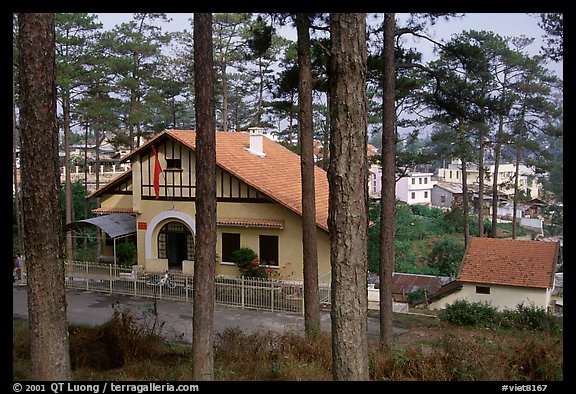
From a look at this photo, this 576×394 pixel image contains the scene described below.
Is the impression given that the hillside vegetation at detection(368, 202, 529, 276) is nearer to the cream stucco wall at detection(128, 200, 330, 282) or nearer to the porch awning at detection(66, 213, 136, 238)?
the cream stucco wall at detection(128, 200, 330, 282)

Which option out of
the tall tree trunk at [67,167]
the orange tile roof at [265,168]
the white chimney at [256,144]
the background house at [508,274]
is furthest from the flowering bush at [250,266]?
the tall tree trunk at [67,167]

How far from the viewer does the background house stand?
19.6 metres

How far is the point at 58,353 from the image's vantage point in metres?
6.54

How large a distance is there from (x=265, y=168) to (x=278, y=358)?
1380 centimetres

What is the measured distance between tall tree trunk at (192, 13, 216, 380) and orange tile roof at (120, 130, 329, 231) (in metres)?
9.87

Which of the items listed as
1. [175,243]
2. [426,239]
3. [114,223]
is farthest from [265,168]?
[426,239]

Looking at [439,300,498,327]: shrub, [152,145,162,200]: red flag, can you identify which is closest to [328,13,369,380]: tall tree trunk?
[439,300,498,327]: shrub

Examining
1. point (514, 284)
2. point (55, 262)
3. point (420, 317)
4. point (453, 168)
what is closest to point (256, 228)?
point (420, 317)

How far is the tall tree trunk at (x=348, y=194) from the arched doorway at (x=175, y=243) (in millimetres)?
16357

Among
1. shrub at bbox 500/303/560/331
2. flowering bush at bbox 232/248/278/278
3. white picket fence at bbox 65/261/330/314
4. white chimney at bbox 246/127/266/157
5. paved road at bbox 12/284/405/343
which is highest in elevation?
white chimney at bbox 246/127/266/157

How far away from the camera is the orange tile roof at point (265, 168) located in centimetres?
1930

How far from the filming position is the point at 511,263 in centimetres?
2077

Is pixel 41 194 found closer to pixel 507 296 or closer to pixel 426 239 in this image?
pixel 507 296

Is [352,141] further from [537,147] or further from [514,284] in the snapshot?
[537,147]
